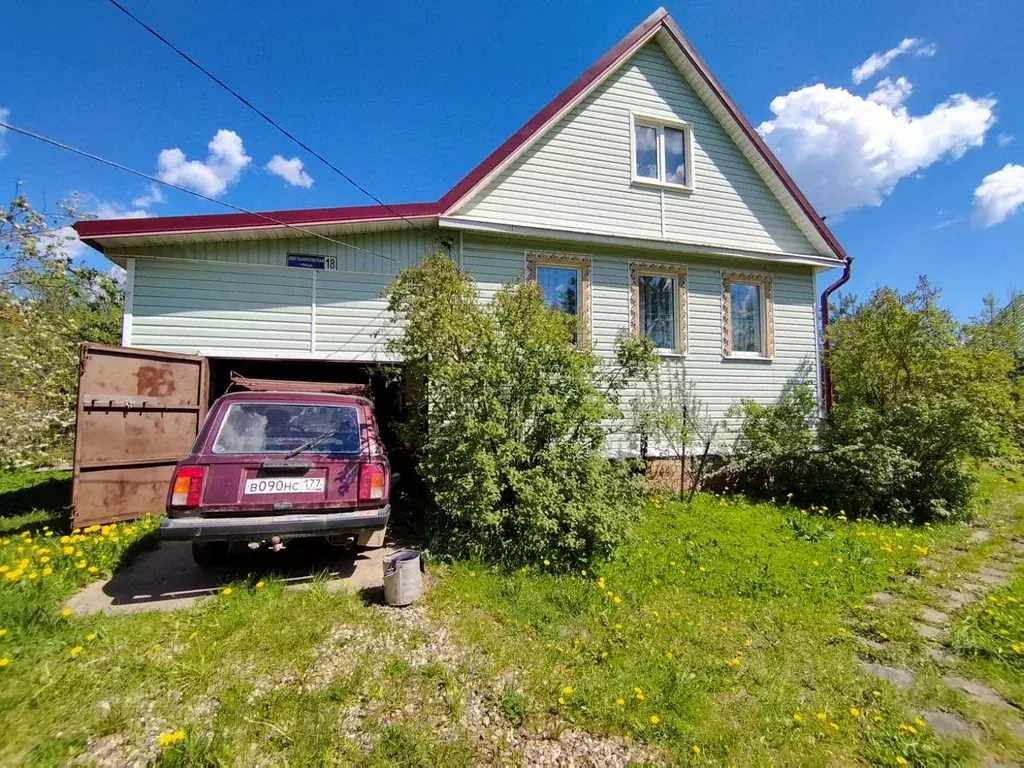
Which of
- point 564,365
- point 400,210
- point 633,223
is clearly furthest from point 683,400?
point 400,210

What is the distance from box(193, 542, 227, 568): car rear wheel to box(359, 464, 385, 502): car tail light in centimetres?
193

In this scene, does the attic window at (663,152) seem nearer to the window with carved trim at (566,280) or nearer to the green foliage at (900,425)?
the window with carved trim at (566,280)

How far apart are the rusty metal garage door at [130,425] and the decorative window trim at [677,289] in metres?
7.53

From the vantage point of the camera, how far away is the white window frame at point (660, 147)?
9.23 metres

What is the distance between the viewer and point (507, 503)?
16.2 feet

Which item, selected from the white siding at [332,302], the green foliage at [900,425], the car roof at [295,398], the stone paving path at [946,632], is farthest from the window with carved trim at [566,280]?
the stone paving path at [946,632]

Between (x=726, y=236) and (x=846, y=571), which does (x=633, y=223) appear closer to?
(x=726, y=236)

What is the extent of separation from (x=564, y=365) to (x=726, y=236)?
22.0 feet

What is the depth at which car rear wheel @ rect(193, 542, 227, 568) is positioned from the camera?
15.5ft

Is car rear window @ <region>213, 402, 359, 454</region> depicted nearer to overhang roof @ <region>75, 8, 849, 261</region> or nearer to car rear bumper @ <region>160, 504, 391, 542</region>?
car rear bumper @ <region>160, 504, 391, 542</region>

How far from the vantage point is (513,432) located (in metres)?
5.04

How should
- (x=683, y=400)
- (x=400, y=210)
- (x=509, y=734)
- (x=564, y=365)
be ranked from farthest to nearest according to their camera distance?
(x=683, y=400)
(x=400, y=210)
(x=564, y=365)
(x=509, y=734)

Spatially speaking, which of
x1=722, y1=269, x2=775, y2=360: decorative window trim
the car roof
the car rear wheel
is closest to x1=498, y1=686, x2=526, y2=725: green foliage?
the car roof

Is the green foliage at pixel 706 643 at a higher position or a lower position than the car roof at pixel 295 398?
lower
